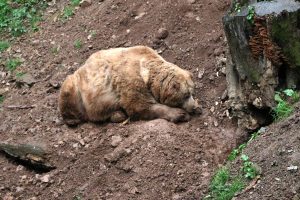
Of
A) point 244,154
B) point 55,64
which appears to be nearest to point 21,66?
point 55,64

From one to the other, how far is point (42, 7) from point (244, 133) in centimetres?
651

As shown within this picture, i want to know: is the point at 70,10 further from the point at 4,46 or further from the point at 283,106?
the point at 283,106

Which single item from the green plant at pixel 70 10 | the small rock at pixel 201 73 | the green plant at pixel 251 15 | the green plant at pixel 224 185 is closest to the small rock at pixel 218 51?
the small rock at pixel 201 73

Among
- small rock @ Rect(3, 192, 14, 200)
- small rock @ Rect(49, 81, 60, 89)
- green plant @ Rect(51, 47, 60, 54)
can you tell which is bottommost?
small rock @ Rect(3, 192, 14, 200)

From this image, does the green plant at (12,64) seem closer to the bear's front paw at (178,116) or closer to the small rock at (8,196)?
the small rock at (8,196)

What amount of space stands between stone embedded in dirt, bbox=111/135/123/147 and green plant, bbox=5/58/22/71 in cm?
379

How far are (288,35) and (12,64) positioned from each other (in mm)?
5831

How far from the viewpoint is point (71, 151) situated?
7895 millimetres

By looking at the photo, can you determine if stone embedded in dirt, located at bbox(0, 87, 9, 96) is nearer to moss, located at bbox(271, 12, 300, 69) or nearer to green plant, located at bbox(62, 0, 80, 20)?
green plant, located at bbox(62, 0, 80, 20)

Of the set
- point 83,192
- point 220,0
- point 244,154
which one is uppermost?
point 220,0

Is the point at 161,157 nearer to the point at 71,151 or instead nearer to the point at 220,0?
the point at 71,151

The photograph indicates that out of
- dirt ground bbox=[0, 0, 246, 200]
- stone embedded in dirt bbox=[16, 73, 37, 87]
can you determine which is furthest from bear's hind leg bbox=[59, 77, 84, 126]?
stone embedded in dirt bbox=[16, 73, 37, 87]

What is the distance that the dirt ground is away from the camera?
7.17m

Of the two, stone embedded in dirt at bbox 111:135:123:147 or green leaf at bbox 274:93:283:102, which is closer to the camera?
green leaf at bbox 274:93:283:102
